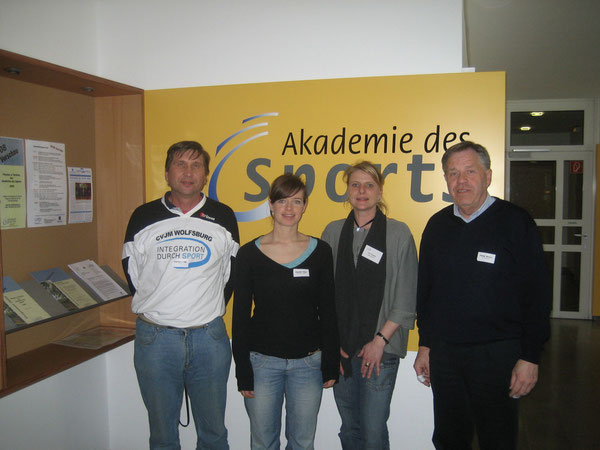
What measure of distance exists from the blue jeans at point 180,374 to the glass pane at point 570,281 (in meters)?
6.10

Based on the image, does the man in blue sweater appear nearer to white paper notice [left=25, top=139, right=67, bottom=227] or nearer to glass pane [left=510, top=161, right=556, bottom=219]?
white paper notice [left=25, top=139, right=67, bottom=227]

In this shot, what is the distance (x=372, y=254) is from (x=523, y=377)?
779 mm

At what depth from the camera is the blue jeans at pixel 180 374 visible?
1.89m

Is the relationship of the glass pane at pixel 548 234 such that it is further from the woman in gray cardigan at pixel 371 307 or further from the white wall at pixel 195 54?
the woman in gray cardigan at pixel 371 307

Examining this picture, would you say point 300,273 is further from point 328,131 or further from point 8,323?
point 8,323

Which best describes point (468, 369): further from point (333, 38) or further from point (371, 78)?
point (333, 38)

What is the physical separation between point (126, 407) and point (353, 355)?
1.69 metres

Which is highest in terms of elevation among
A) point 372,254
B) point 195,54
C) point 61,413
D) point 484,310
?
point 195,54

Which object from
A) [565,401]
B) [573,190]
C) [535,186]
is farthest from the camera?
[535,186]

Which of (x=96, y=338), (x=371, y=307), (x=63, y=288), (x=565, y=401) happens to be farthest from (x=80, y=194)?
(x=565, y=401)

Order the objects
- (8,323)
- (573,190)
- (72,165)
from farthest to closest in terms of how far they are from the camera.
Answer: (573,190), (72,165), (8,323)

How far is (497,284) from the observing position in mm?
1722

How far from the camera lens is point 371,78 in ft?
7.44

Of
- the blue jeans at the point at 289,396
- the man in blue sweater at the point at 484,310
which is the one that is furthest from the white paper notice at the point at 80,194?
the man in blue sweater at the point at 484,310
